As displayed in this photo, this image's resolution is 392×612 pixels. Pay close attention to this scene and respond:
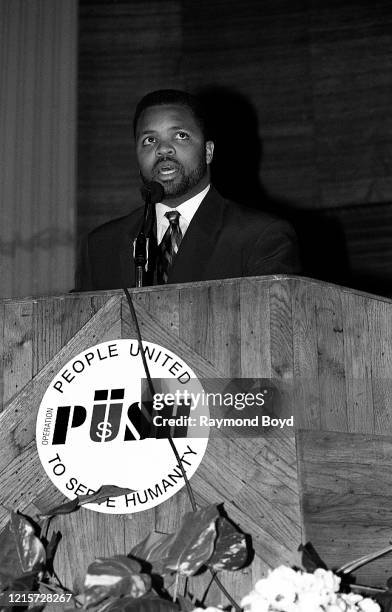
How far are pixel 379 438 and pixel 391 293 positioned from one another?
2.44 m

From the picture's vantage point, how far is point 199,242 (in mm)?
2406

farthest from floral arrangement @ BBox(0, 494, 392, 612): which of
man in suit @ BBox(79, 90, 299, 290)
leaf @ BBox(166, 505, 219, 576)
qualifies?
man in suit @ BBox(79, 90, 299, 290)

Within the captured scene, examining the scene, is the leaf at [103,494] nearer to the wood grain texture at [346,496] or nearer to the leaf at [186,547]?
the leaf at [186,547]

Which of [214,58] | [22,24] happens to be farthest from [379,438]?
[22,24]

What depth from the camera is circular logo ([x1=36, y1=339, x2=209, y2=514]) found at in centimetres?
182

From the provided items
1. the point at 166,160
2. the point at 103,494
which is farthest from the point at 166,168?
the point at 103,494

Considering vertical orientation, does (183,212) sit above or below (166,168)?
below

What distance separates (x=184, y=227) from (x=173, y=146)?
0.84 feet

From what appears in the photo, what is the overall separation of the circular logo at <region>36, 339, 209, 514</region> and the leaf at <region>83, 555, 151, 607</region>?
21 centimetres

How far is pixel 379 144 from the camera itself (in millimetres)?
4457

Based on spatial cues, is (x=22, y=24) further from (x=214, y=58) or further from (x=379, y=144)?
(x=379, y=144)

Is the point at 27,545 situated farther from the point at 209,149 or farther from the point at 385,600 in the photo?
the point at 209,149

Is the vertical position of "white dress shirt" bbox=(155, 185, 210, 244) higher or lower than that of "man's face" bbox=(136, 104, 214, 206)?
lower

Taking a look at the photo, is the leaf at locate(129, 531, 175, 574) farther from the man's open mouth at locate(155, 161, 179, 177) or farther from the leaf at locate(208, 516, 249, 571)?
the man's open mouth at locate(155, 161, 179, 177)
